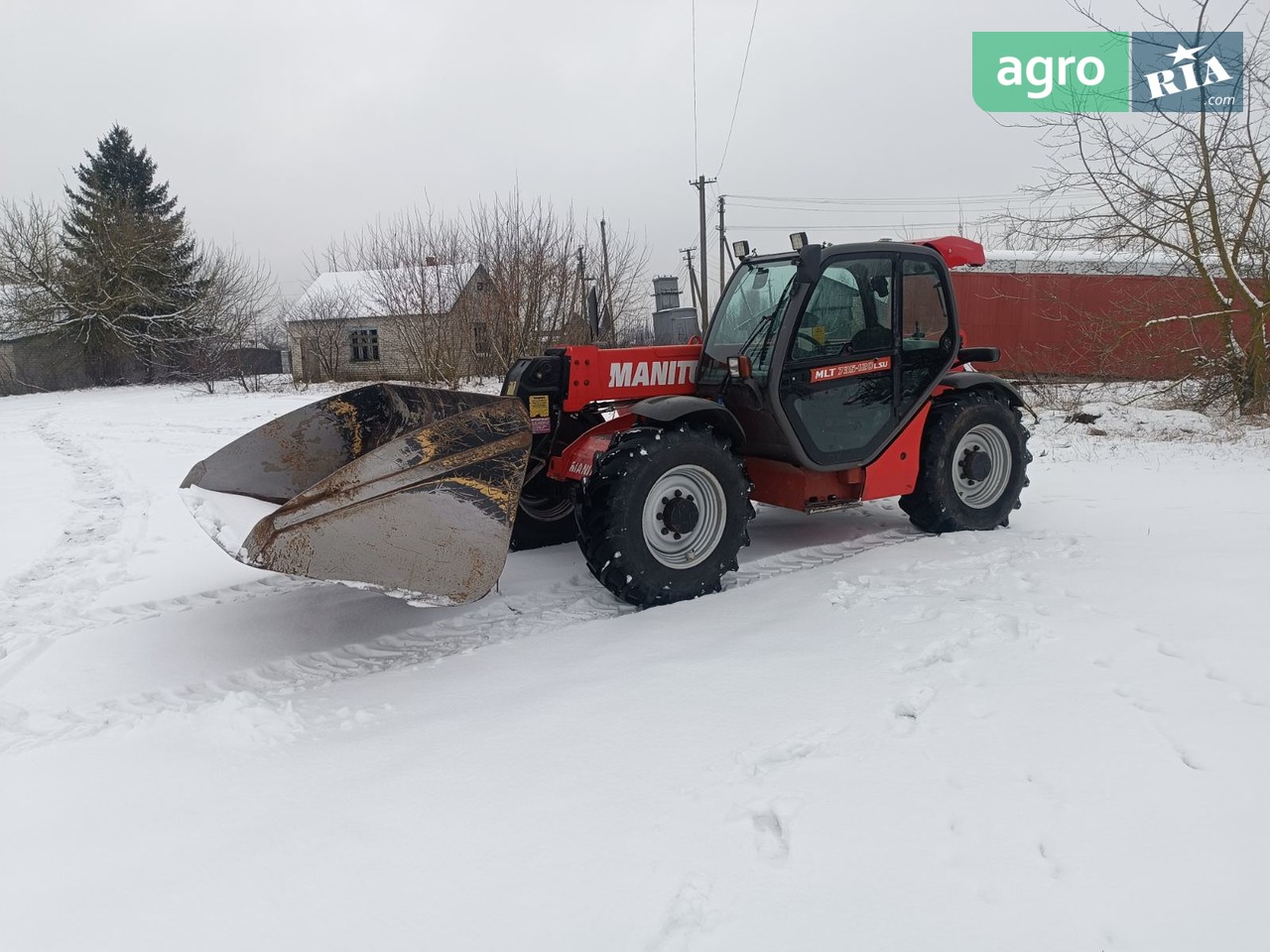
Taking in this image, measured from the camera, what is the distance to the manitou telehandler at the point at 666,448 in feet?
11.8

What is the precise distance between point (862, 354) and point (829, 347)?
261 mm

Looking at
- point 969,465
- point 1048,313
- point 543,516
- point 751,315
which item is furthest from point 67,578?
point 1048,313

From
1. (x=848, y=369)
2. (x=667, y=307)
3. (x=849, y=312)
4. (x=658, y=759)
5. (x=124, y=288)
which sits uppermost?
(x=124, y=288)

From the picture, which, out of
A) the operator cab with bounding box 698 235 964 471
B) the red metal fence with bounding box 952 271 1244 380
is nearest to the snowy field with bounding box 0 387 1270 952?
the operator cab with bounding box 698 235 964 471

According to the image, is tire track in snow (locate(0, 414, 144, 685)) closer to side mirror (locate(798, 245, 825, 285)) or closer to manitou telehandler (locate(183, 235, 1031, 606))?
manitou telehandler (locate(183, 235, 1031, 606))

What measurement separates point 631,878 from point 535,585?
A: 8.68 feet

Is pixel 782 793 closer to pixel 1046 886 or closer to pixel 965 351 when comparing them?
pixel 1046 886

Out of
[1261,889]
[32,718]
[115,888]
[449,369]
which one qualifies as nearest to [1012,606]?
[1261,889]

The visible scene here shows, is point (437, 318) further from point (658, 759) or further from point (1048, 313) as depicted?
point (658, 759)

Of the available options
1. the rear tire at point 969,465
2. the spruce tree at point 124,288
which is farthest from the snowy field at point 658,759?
the spruce tree at point 124,288

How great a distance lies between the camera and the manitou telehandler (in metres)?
3.59

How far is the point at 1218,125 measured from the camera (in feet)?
33.2

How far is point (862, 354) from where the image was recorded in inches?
205

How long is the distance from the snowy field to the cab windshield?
4.10 feet
